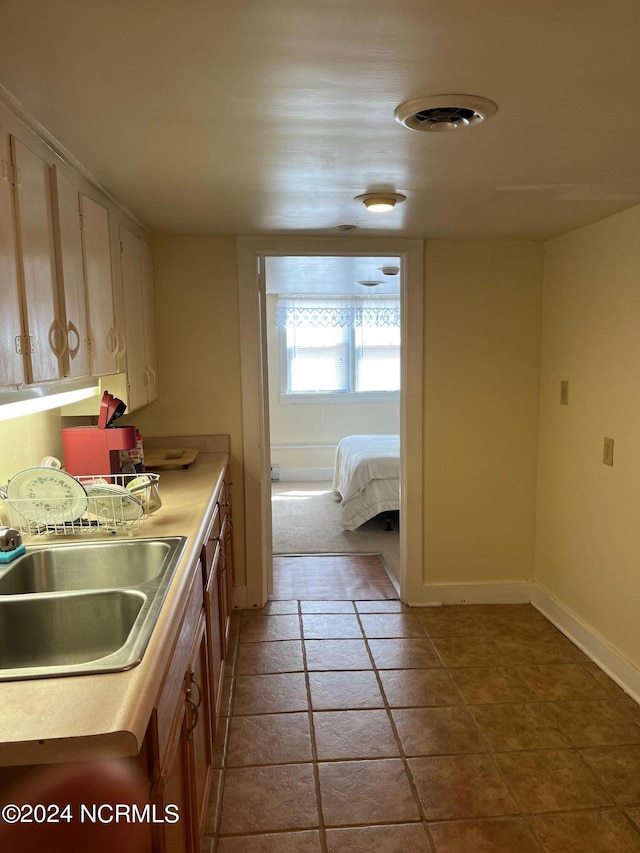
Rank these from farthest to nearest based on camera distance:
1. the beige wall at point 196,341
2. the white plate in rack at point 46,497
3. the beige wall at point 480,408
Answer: the beige wall at point 480,408 < the beige wall at point 196,341 < the white plate in rack at point 46,497

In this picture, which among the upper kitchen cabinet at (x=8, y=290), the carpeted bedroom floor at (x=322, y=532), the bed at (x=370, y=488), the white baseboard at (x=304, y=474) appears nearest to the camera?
the upper kitchen cabinet at (x=8, y=290)

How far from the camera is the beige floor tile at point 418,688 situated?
2.67 metres

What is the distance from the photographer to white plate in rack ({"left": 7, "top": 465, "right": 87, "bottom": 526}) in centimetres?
194

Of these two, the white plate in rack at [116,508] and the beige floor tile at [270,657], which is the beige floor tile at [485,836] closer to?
the beige floor tile at [270,657]

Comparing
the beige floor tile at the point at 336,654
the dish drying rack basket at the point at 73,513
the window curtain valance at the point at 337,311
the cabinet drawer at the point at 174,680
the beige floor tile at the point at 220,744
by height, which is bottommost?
the beige floor tile at the point at 220,744

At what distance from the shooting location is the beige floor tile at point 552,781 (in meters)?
2.08

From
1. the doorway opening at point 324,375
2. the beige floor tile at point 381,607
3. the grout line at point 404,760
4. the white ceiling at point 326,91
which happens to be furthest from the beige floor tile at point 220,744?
the doorway opening at point 324,375

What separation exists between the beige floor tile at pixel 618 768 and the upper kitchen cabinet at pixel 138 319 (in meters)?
2.30

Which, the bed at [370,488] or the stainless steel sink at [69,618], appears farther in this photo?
the bed at [370,488]

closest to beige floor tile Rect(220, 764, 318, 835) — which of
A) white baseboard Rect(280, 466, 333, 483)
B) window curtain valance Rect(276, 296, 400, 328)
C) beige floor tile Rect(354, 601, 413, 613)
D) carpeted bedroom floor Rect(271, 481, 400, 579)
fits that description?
beige floor tile Rect(354, 601, 413, 613)

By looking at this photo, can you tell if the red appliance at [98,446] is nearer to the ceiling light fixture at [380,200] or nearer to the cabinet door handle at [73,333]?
the cabinet door handle at [73,333]

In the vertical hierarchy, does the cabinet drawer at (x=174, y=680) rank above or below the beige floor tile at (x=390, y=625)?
above

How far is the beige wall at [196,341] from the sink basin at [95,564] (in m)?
1.63

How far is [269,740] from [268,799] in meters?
0.31
